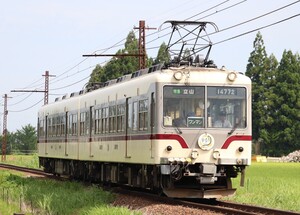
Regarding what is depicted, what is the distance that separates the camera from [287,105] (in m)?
85.6

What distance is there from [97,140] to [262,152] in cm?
6424

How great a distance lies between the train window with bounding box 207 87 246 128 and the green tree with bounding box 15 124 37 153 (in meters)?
113

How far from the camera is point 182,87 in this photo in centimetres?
2003

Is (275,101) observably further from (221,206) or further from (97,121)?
(221,206)

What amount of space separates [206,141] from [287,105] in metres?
67.0

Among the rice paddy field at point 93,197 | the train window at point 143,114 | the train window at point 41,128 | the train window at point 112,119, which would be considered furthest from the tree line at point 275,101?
the train window at point 143,114

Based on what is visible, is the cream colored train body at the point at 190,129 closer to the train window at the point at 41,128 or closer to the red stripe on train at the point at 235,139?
the red stripe on train at the point at 235,139

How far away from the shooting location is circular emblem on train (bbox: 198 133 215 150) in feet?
64.9

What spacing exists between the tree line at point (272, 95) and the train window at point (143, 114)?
212 ft

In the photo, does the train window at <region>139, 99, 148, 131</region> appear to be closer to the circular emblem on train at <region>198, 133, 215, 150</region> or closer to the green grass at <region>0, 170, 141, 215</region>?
the circular emblem on train at <region>198, 133, 215, 150</region>

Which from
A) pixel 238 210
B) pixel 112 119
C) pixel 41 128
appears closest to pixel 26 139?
pixel 41 128

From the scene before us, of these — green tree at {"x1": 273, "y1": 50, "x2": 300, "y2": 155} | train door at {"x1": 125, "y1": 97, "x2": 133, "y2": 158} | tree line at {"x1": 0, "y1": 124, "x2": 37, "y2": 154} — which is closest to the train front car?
train door at {"x1": 125, "y1": 97, "x2": 133, "y2": 158}

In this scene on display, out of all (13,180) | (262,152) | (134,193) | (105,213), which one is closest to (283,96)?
(262,152)

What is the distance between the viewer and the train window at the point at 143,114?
2067 centimetres
